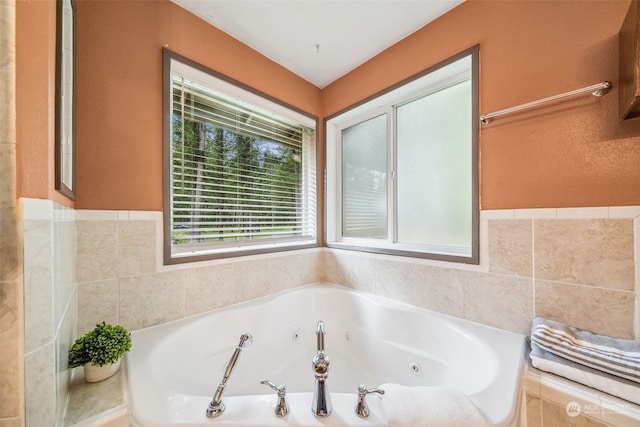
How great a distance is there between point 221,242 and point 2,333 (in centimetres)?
116

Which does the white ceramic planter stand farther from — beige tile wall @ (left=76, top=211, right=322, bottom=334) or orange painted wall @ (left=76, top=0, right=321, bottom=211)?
orange painted wall @ (left=76, top=0, right=321, bottom=211)

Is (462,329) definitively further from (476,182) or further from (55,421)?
(55,421)

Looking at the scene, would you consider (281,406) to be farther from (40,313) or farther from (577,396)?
(577,396)

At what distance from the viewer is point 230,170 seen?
67.1 inches

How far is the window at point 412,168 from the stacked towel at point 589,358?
46 centimetres

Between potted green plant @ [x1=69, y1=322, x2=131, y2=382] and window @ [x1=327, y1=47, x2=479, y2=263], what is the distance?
5.03 ft

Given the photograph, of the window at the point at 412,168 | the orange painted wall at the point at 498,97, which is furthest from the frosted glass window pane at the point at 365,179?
the orange painted wall at the point at 498,97

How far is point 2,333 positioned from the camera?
486 mm

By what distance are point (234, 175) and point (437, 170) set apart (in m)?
1.46

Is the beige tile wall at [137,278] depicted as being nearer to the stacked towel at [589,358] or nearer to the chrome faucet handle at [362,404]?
the chrome faucet handle at [362,404]

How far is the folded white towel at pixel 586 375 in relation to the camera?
72 cm

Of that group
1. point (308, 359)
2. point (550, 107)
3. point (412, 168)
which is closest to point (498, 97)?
point (550, 107)

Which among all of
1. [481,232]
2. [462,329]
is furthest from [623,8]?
[462,329]
